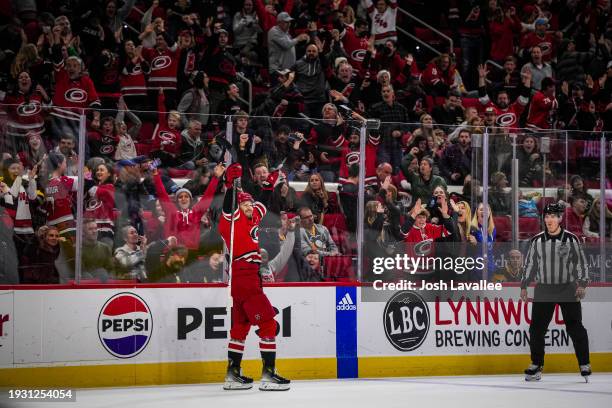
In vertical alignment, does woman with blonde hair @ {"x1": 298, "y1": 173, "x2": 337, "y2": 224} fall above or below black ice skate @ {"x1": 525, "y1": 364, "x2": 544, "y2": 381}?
above

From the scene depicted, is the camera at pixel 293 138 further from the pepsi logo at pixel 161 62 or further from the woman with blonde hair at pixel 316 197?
the pepsi logo at pixel 161 62

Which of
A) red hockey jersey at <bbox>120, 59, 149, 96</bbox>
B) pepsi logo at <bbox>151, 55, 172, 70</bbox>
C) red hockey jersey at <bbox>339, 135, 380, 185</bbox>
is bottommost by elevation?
red hockey jersey at <bbox>339, 135, 380, 185</bbox>

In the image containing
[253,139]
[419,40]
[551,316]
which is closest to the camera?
[253,139]

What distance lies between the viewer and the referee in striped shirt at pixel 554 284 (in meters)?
9.76

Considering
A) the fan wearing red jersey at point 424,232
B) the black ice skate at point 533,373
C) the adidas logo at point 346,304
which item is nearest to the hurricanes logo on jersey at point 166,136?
the adidas logo at point 346,304

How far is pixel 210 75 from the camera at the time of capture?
42.4ft

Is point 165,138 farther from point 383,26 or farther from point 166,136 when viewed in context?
point 383,26

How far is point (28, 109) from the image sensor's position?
28.4 ft

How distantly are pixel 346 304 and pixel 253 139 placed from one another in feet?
6.03

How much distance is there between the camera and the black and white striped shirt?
32.2 ft

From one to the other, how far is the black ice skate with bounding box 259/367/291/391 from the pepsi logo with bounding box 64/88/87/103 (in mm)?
4537

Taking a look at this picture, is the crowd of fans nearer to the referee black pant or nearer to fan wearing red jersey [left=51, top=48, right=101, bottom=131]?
fan wearing red jersey [left=51, top=48, right=101, bottom=131]

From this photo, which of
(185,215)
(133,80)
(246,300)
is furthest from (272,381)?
(133,80)
